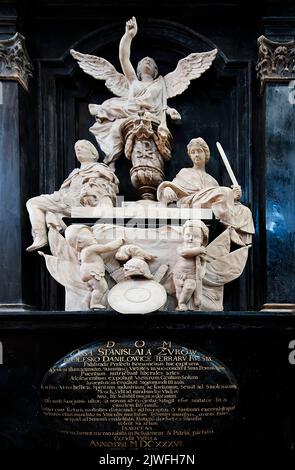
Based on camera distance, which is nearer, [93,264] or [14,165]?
[93,264]

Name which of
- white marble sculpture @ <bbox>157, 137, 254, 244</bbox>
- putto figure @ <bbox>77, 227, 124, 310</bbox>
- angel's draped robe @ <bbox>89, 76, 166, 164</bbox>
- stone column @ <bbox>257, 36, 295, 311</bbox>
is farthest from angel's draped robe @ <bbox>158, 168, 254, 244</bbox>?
putto figure @ <bbox>77, 227, 124, 310</bbox>

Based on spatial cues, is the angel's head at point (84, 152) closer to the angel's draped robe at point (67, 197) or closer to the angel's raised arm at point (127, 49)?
the angel's draped robe at point (67, 197)

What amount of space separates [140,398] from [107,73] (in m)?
3.49

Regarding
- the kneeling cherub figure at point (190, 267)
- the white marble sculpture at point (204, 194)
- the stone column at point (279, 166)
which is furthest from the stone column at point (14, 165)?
the stone column at point (279, 166)

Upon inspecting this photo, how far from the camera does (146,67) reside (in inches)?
344

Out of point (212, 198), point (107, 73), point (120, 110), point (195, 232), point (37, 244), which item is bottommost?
point (37, 244)

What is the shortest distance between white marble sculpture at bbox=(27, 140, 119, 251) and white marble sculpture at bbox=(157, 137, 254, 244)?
0.55 m

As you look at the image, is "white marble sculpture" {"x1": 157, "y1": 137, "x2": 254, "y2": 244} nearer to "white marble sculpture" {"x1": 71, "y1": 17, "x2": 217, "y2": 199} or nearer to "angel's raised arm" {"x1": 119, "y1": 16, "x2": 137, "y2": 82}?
"white marble sculpture" {"x1": 71, "y1": 17, "x2": 217, "y2": 199}

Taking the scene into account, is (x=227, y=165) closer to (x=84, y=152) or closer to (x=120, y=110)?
(x=120, y=110)

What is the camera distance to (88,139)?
348 inches

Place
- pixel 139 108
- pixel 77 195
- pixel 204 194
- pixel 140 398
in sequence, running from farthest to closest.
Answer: pixel 139 108 → pixel 77 195 → pixel 204 194 → pixel 140 398

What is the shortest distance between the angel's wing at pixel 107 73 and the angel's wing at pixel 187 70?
0.47 m

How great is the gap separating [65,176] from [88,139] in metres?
0.50

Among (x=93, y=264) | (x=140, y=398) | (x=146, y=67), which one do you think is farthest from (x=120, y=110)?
(x=140, y=398)
